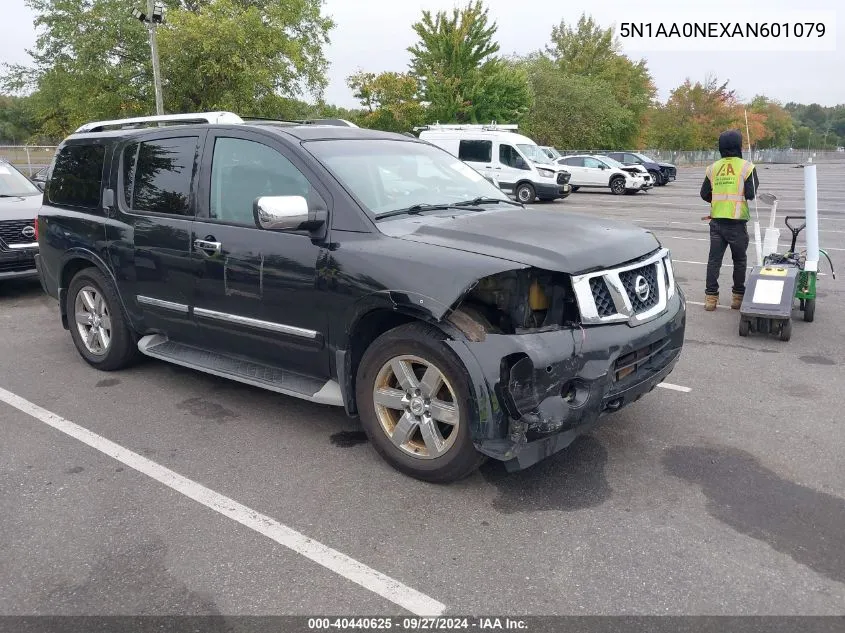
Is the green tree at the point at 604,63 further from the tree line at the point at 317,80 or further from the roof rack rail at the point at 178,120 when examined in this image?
the roof rack rail at the point at 178,120

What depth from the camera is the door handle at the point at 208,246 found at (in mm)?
4406

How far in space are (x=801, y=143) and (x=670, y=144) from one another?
70420mm

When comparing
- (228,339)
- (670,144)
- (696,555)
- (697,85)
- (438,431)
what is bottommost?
(696,555)

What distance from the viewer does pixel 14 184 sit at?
31.1 feet

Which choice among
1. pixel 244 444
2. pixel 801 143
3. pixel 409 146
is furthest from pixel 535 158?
pixel 801 143

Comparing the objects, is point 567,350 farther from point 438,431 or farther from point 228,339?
point 228,339

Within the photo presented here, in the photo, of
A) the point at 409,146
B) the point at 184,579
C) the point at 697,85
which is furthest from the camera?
the point at 697,85

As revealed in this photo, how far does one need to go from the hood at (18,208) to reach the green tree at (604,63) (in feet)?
167

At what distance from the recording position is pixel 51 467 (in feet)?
13.0

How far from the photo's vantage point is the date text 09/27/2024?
104 inches

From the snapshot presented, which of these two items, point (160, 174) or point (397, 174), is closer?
point (397, 174)

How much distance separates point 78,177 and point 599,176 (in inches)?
945

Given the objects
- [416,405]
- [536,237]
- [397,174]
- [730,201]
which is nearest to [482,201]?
[397,174]

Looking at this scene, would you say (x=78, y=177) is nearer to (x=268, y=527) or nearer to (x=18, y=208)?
(x=18, y=208)
